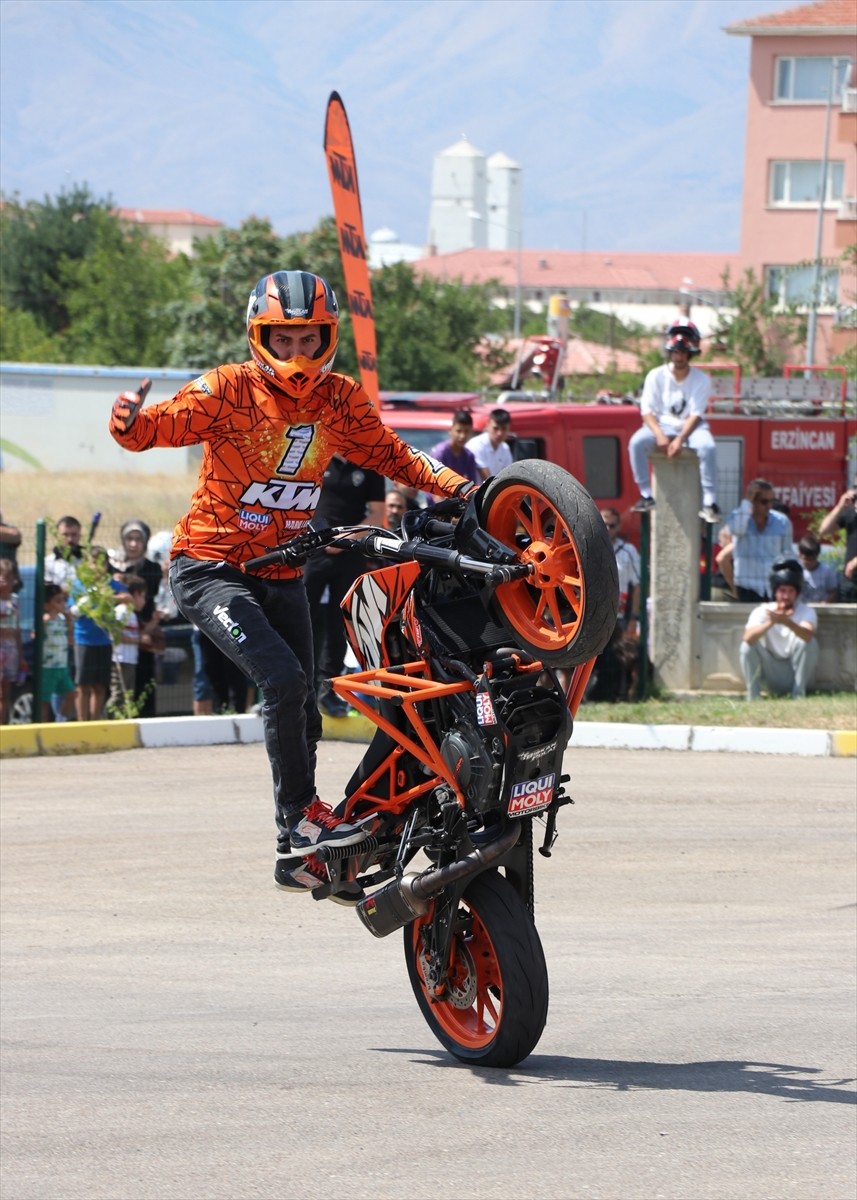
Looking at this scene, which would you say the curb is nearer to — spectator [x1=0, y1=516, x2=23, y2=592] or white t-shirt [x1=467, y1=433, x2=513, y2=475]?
spectator [x1=0, y1=516, x2=23, y2=592]

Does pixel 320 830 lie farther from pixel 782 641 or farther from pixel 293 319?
pixel 782 641

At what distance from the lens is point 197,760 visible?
11.0 metres

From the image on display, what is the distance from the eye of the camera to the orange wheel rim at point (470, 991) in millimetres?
5531

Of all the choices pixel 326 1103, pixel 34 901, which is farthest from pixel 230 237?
pixel 326 1103

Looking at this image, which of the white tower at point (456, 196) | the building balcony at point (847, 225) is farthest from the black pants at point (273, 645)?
the white tower at point (456, 196)

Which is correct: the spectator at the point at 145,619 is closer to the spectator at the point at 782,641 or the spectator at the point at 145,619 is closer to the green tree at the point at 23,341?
the spectator at the point at 782,641

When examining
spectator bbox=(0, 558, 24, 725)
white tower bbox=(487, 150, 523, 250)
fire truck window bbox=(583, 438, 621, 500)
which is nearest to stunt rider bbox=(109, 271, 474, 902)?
spectator bbox=(0, 558, 24, 725)

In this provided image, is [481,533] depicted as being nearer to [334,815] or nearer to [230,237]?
[334,815]

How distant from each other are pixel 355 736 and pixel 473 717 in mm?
6482

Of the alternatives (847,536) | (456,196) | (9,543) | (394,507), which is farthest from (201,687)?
(456,196)

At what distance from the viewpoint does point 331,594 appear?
10.6 metres

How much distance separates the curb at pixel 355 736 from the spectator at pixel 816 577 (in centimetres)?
230

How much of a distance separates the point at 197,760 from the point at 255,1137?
624cm

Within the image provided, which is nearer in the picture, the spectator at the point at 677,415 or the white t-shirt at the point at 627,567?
the white t-shirt at the point at 627,567
